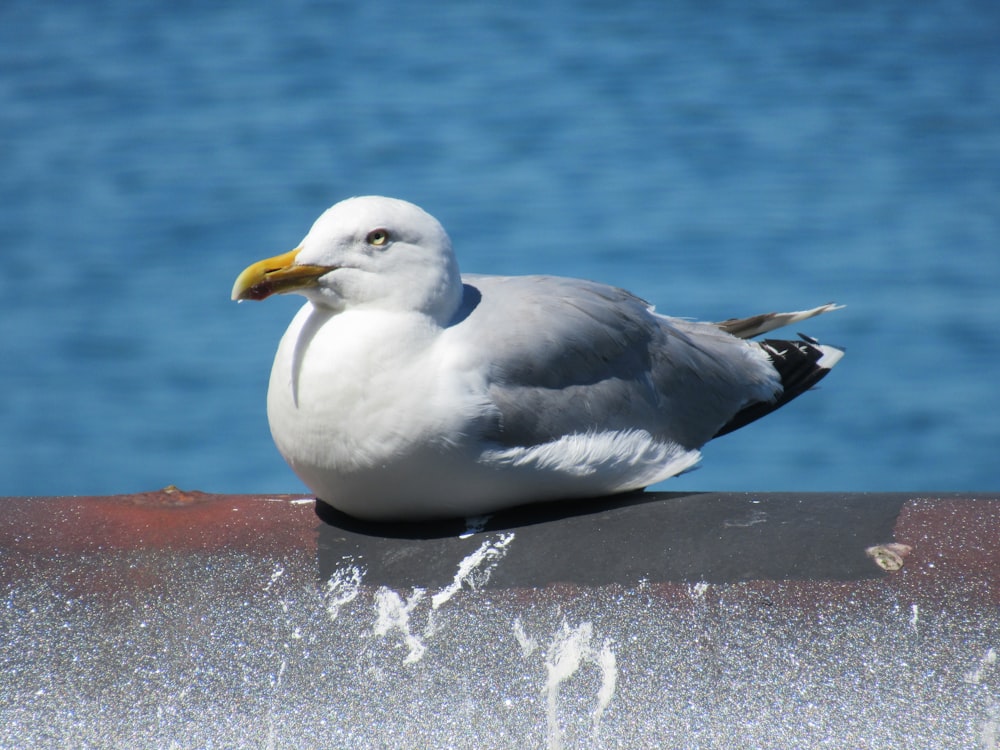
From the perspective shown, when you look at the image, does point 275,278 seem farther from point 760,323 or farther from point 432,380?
point 760,323

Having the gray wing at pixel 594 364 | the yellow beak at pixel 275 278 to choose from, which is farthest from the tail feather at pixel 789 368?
the yellow beak at pixel 275 278

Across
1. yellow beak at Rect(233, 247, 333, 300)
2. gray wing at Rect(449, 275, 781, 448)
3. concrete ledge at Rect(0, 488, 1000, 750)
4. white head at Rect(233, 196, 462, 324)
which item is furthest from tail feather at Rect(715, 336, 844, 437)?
yellow beak at Rect(233, 247, 333, 300)

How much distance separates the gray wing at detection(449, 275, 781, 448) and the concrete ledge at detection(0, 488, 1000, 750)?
189mm

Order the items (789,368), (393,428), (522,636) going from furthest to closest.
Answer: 1. (789,368)
2. (393,428)
3. (522,636)

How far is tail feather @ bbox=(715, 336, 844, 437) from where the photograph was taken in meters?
2.19

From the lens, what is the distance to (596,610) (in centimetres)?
152

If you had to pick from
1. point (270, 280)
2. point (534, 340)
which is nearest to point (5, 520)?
point (270, 280)

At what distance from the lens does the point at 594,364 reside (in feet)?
6.12

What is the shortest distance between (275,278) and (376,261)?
13cm

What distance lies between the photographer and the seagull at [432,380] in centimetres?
167

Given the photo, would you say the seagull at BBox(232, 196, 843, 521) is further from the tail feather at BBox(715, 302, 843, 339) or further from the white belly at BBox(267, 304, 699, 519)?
the tail feather at BBox(715, 302, 843, 339)

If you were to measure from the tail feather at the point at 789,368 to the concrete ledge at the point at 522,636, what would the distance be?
0.49 meters

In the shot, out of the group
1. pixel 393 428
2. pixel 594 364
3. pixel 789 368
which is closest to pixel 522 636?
pixel 393 428

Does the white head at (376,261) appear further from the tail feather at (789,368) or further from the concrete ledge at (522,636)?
the tail feather at (789,368)
